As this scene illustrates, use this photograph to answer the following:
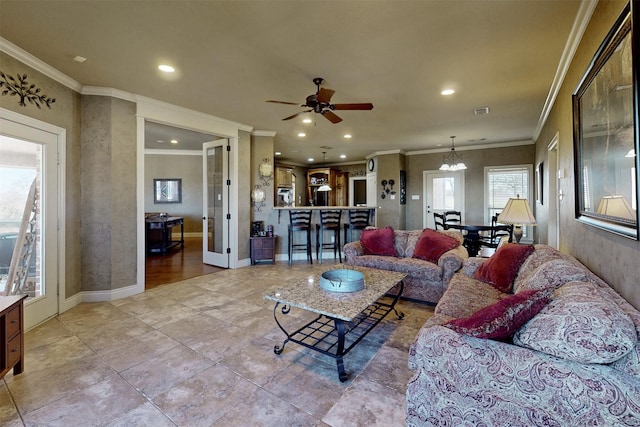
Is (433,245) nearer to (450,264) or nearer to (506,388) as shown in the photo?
(450,264)

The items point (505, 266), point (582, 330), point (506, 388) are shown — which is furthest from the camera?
point (505, 266)

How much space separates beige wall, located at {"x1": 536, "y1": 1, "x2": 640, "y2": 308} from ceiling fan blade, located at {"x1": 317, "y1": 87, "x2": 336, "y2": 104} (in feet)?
6.47

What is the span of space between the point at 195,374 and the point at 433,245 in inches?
117

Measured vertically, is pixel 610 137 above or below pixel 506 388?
above

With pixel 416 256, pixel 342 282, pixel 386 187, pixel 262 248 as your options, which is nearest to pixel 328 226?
pixel 262 248

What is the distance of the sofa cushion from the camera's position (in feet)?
3.47

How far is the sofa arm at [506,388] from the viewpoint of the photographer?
3.48ft

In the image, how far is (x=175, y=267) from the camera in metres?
5.41

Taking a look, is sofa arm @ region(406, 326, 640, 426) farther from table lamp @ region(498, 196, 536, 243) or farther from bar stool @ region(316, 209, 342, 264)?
bar stool @ region(316, 209, 342, 264)

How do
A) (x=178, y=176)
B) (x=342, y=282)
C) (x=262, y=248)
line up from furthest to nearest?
1. (x=178, y=176)
2. (x=262, y=248)
3. (x=342, y=282)

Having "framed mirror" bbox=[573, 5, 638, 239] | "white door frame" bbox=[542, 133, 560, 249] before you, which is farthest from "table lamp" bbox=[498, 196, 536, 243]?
"framed mirror" bbox=[573, 5, 638, 239]

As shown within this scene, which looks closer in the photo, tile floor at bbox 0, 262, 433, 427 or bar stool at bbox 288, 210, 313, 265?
tile floor at bbox 0, 262, 433, 427

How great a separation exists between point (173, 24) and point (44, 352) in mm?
Answer: 2908

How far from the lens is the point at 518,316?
133 centimetres
